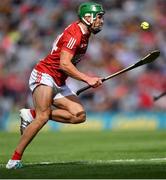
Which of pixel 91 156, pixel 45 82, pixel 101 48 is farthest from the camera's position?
pixel 101 48

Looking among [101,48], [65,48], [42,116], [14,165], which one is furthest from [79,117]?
[101,48]

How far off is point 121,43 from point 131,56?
2.32ft

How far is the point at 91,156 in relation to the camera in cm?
1258

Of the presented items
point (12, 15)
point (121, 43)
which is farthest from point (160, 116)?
point (12, 15)

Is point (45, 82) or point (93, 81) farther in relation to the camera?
point (45, 82)

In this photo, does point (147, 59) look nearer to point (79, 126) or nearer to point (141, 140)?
point (141, 140)

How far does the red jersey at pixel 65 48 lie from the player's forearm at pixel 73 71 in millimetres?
210

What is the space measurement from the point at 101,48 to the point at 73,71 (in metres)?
12.6

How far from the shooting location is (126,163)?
35.1 feet

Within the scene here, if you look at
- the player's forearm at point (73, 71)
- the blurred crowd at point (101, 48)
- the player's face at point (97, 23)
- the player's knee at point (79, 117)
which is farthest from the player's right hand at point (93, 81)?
the blurred crowd at point (101, 48)

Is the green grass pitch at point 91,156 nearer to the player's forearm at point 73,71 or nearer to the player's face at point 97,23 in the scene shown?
the player's forearm at point 73,71

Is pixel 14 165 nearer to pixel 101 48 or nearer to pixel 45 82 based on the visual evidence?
pixel 45 82

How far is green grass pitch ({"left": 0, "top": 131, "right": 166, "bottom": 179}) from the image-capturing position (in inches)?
362

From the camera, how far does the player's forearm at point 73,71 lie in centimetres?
1013
